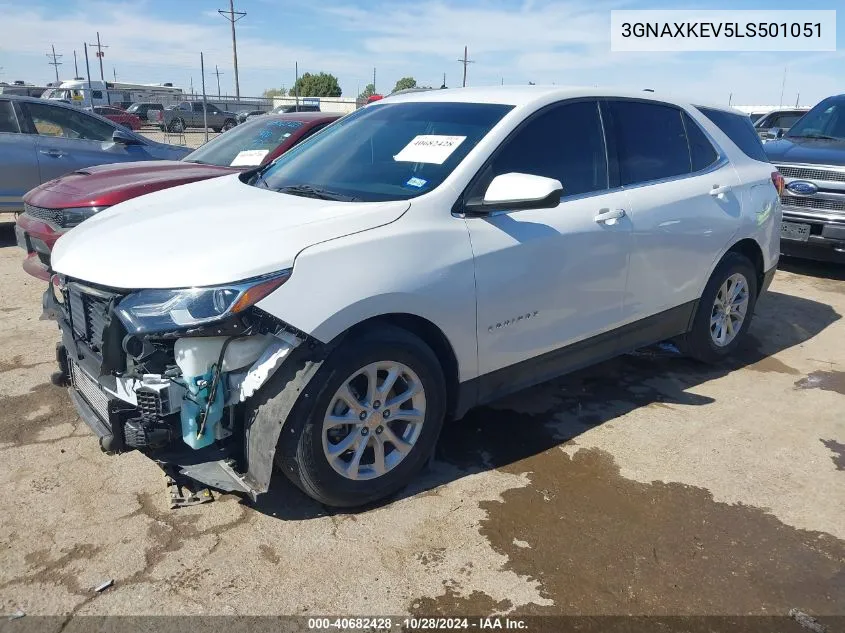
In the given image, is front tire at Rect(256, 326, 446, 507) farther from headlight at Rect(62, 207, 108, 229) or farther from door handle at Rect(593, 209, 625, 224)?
headlight at Rect(62, 207, 108, 229)

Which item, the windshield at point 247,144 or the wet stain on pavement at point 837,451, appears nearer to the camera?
the wet stain on pavement at point 837,451

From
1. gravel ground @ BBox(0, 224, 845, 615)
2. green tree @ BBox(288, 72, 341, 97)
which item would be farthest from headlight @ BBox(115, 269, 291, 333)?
green tree @ BBox(288, 72, 341, 97)

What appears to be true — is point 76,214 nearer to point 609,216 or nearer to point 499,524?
point 609,216

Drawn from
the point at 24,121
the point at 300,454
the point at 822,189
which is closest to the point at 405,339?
the point at 300,454

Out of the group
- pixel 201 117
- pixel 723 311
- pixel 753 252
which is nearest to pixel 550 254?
pixel 723 311

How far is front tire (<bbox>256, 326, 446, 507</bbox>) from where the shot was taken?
110 inches

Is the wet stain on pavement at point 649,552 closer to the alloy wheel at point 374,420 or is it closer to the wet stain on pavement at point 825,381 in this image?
the alloy wheel at point 374,420

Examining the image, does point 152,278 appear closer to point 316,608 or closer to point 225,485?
point 225,485

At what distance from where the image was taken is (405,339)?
2975 millimetres

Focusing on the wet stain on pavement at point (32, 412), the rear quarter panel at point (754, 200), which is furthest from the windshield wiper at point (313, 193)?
the rear quarter panel at point (754, 200)

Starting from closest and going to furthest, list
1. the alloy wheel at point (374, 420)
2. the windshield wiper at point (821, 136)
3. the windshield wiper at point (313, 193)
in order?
the alloy wheel at point (374, 420), the windshield wiper at point (313, 193), the windshield wiper at point (821, 136)

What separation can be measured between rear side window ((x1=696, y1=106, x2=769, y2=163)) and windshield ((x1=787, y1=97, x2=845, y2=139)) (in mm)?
4086

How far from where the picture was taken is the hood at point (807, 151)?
745cm

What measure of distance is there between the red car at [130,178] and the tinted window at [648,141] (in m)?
3.23
